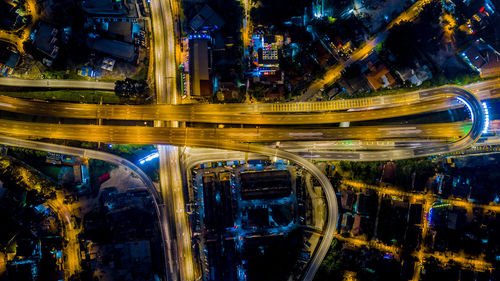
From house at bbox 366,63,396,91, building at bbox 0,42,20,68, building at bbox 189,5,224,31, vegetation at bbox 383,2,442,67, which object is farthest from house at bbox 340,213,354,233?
building at bbox 0,42,20,68

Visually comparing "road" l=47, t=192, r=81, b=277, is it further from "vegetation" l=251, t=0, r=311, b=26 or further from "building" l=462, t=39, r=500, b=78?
"building" l=462, t=39, r=500, b=78

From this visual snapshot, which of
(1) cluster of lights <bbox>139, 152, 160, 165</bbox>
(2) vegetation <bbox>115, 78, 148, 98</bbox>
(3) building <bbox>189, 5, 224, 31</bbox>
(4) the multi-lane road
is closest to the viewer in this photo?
(3) building <bbox>189, 5, 224, 31</bbox>

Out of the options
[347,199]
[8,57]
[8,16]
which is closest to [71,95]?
[8,57]

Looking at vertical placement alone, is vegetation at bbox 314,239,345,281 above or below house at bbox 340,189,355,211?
below

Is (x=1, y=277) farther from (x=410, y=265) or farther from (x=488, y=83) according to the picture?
(x=488, y=83)

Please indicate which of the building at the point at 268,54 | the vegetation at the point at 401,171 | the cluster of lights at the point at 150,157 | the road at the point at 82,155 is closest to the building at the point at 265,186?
the vegetation at the point at 401,171

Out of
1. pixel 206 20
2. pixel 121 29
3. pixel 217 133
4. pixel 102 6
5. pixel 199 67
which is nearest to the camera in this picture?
pixel 102 6

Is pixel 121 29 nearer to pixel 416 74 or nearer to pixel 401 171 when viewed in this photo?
pixel 416 74
